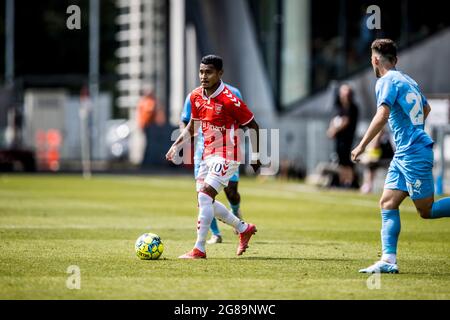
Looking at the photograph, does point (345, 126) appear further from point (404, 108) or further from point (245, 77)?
point (245, 77)

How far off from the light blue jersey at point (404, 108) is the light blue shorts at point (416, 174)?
0.07 m

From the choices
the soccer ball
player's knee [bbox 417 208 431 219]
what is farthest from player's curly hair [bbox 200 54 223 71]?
player's knee [bbox 417 208 431 219]

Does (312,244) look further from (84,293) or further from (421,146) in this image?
(84,293)

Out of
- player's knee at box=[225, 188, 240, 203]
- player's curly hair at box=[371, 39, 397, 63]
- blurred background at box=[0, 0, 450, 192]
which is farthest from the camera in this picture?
blurred background at box=[0, 0, 450, 192]

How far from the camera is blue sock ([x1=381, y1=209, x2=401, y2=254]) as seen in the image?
416 inches

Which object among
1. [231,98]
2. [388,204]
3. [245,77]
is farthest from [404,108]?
[245,77]

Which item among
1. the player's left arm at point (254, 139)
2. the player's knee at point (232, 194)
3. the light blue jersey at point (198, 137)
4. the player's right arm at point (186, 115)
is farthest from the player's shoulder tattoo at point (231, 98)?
the player's knee at point (232, 194)

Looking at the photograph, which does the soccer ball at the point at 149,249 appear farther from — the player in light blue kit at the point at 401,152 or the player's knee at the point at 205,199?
the player in light blue kit at the point at 401,152

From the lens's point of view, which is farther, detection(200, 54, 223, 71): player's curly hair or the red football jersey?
the red football jersey

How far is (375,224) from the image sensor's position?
16906mm

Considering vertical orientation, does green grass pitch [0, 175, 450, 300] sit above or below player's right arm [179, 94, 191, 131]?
below

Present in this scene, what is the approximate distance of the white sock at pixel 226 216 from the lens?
40.0 ft

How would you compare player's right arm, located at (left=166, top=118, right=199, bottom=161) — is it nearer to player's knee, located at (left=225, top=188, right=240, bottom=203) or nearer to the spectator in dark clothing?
player's knee, located at (left=225, top=188, right=240, bottom=203)

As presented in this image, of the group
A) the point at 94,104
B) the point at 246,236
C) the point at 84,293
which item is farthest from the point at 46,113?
the point at 84,293
